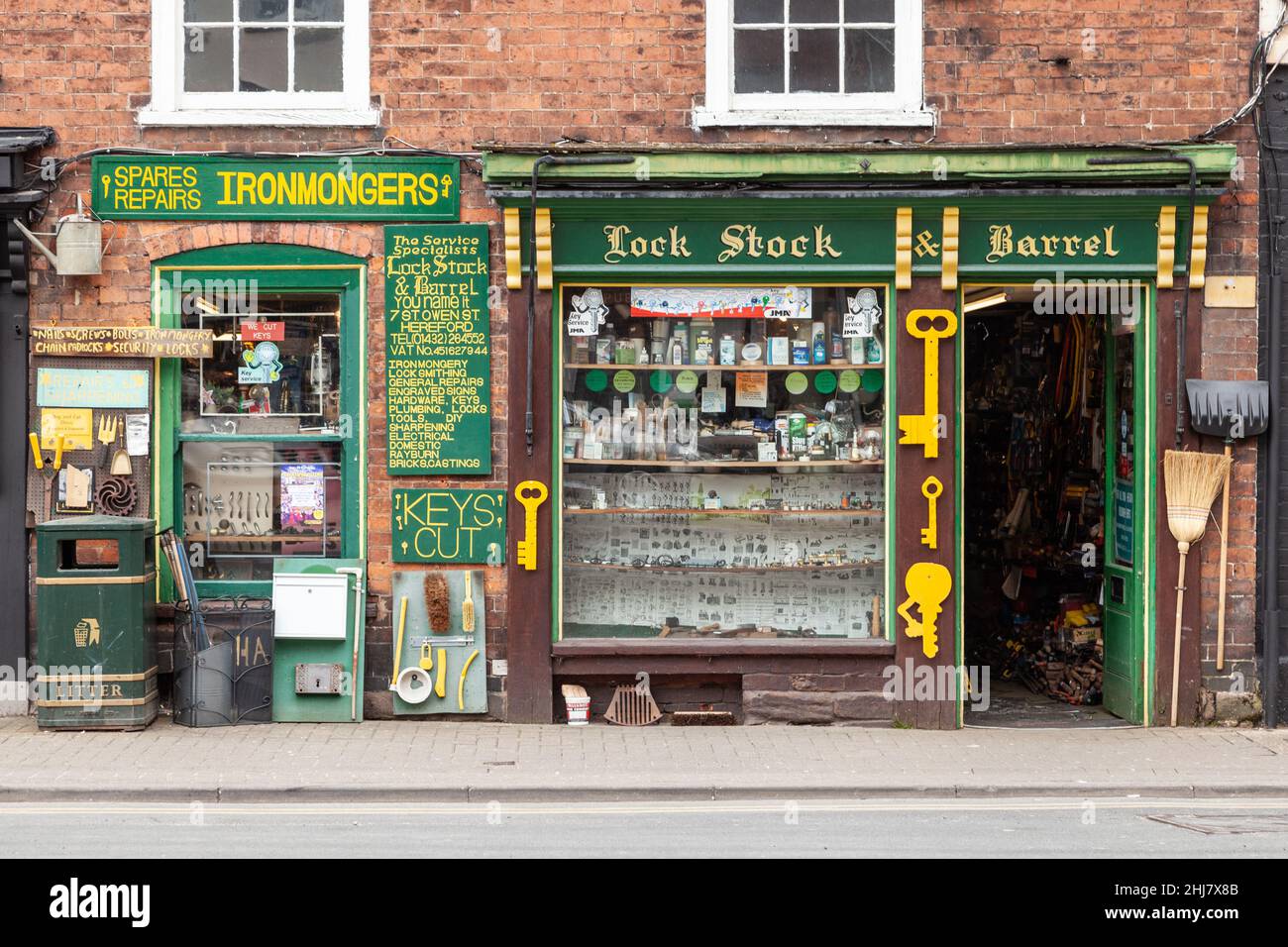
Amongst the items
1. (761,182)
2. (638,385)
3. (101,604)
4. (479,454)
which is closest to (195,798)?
(101,604)

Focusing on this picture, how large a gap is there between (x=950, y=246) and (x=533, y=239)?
114 inches

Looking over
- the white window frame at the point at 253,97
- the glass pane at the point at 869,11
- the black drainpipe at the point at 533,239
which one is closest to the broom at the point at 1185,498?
the glass pane at the point at 869,11

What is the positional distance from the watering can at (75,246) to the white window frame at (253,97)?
86 cm

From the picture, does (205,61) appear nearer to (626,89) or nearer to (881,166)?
(626,89)

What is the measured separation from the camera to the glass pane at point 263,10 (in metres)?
11.4

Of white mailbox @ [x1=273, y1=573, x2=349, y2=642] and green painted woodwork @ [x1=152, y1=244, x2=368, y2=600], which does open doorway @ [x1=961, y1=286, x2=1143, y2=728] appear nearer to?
green painted woodwork @ [x1=152, y1=244, x2=368, y2=600]

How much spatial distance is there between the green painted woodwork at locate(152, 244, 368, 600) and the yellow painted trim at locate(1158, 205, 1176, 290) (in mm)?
5596

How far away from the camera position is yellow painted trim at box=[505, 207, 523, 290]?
431 inches

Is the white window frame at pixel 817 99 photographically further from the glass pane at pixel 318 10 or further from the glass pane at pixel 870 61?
the glass pane at pixel 318 10

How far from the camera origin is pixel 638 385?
455 inches

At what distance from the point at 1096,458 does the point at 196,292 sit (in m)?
7.06

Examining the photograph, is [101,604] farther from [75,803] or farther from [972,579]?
[972,579]

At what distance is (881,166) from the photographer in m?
10.9

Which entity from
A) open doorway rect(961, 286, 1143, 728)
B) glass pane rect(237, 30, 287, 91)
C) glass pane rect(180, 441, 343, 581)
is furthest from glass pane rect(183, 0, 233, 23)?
open doorway rect(961, 286, 1143, 728)
